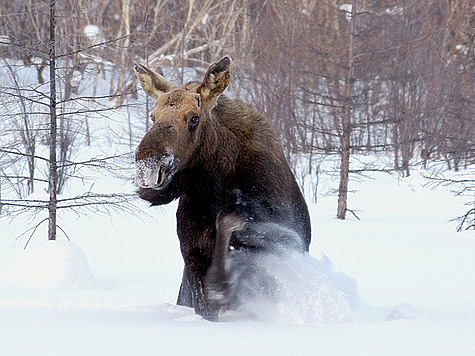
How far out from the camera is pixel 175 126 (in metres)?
4.54

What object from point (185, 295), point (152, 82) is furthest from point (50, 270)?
point (152, 82)

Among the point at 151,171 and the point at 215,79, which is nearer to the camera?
the point at 151,171

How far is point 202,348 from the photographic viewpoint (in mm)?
3369

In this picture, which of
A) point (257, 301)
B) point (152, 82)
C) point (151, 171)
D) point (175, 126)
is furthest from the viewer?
point (152, 82)

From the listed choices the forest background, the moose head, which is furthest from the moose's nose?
the forest background

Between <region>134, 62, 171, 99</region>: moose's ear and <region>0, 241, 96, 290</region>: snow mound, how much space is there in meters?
3.78

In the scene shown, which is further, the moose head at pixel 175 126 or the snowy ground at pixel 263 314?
the moose head at pixel 175 126

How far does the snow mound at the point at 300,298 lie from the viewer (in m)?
4.57

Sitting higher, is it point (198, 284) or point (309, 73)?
point (309, 73)

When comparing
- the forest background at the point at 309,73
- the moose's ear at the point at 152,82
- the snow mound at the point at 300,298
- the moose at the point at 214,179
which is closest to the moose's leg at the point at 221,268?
the moose at the point at 214,179

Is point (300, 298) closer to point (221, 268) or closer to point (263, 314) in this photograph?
point (263, 314)

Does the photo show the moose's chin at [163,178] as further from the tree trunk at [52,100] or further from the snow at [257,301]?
the tree trunk at [52,100]

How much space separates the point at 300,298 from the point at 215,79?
5.36 ft

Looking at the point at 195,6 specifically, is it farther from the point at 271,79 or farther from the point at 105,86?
the point at 271,79
